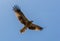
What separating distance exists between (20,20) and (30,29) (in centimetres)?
Result: 180

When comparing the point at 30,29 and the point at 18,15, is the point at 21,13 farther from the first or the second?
the point at 30,29

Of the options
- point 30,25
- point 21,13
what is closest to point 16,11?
point 21,13

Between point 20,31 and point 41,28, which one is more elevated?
point 41,28

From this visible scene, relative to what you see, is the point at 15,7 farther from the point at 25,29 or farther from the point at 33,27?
the point at 33,27

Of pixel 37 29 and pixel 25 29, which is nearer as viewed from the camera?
pixel 25 29

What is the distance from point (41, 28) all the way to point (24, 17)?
316 centimetres

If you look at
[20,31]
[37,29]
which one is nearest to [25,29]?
[20,31]

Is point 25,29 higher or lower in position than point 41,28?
lower

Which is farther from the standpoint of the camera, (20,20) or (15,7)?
(20,20)

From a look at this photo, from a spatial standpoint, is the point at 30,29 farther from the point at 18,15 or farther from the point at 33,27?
the point at 18,15

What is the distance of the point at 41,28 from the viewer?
98.0ft

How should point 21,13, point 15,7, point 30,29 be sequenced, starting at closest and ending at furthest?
1. point 15,7
2. point 21,13
3. point 30,29

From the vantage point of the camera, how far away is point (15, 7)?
81.1ft

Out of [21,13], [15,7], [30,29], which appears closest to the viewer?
[15,7]
